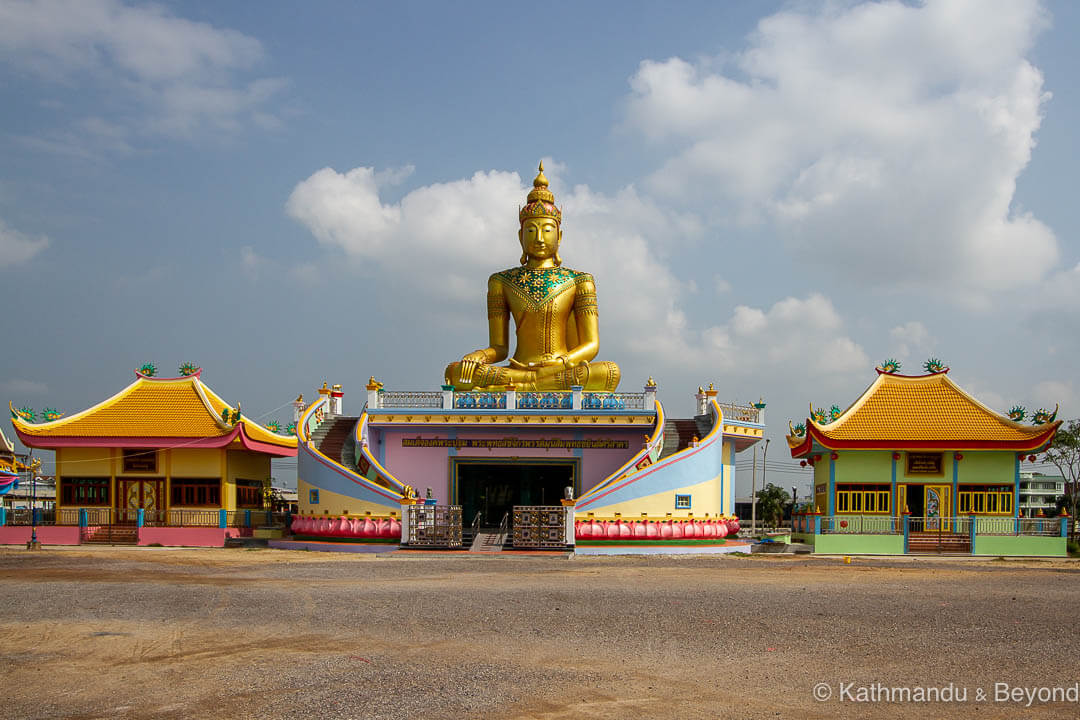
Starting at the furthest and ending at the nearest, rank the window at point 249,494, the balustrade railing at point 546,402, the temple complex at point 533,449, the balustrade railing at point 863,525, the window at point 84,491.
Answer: the window at point 249,494 < the window at point 84,491 < the balustrade railing at point 546,402 < the balustrade railing at point 863,525 < the temple complex at point 533,449

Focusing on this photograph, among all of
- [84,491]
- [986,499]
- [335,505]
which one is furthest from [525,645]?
[84,491]

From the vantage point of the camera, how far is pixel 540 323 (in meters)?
32.7

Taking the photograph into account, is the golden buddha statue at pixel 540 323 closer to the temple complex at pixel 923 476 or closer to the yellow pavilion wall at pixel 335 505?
the yellow pavilion wall at pixel 335 505

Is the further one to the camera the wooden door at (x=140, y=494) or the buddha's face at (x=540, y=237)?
the buddha's face at (x=540, y=237)

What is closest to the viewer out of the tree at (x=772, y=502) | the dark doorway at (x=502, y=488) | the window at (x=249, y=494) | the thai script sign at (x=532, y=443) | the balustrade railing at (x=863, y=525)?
the balustrade railing at (x=863, y=525)

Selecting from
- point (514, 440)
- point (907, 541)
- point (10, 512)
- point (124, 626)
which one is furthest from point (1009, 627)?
point (10, 512)

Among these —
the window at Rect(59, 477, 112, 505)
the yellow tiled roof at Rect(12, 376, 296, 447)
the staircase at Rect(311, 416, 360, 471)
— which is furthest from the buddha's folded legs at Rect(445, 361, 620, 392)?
the window at Rect(59, 477, 112, 505)

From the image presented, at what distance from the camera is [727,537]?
97.5 ft

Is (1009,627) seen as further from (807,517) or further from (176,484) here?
(176,484)

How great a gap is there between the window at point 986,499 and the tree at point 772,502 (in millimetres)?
38208

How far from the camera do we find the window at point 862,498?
29906 millimetres

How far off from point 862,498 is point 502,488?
11121 millimetres

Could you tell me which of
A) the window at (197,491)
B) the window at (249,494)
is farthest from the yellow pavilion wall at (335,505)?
the window at (249,494)

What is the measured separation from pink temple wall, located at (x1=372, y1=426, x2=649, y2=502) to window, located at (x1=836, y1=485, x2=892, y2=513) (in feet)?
20.7
